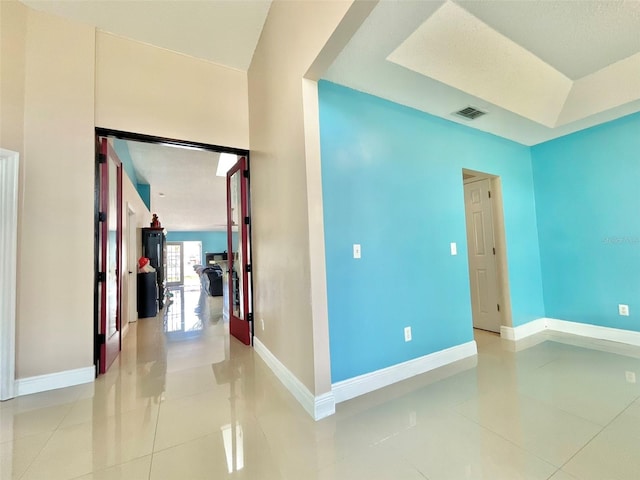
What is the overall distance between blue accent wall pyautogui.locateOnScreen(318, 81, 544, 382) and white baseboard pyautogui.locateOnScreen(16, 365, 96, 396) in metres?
2.24

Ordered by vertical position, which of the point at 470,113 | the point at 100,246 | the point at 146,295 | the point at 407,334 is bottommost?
the point at 407,334

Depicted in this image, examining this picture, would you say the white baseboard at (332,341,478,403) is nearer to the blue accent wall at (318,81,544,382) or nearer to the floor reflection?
the blue accent wall at (318,81,544,382)

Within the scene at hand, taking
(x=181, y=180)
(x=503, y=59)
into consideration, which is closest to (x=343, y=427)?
(x=503, y=59)

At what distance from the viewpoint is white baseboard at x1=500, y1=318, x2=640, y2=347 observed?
2908 mm

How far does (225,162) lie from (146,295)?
2975 mm

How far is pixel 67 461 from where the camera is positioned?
4.62 ft

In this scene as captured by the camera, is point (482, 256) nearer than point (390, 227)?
No

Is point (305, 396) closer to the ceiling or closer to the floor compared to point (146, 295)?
closer to the floor

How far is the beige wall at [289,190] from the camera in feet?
5.81

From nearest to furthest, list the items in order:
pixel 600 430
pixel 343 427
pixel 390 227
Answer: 1. pixel 600 430
2. pixel 343 427
3. pixel 390 227

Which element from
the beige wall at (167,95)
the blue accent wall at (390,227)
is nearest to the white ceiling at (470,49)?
the beige wall at (167,95)

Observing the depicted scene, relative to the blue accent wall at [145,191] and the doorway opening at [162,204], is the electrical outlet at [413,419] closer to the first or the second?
the doorway opening at [162,204]

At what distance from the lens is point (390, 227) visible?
2.35 m

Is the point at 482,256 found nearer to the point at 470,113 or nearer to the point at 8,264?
the point at 470,113
